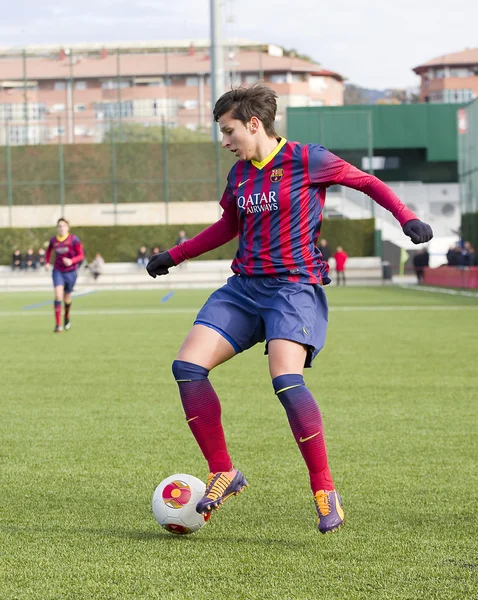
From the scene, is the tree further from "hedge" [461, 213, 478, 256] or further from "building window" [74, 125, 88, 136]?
"hedge" [461, 213, 478, 256]

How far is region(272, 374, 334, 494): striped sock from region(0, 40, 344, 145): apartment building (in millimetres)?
50284

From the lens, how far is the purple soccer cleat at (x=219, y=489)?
4.91 m

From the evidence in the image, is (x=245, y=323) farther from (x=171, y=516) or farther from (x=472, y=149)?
(x=472, y=149)

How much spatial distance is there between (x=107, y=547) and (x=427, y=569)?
54.7 inches

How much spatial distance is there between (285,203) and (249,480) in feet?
5.91

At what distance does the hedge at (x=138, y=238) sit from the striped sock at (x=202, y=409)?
145 feet

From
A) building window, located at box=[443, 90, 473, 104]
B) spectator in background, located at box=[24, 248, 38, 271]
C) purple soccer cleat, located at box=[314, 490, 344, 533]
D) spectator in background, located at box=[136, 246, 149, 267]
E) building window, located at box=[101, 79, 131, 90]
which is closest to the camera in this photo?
purple soccer cleat, located at box=[314, 490, 344, 533]

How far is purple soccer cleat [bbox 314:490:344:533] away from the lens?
15.6 ft

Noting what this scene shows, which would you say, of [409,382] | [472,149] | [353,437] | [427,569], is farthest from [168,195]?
[427,569]

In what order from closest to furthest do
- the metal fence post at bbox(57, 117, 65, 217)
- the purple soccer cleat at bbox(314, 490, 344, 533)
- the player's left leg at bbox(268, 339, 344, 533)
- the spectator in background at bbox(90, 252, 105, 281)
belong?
the purple soccer cleat at bbox(314, 490, 344, 533) → the player's left leg at bbox(268, 339, 344, 533) → the spectator in background at bbox(90, 252, 105, 281) → the metal fence post at bbox(57, 117, 65, 217)

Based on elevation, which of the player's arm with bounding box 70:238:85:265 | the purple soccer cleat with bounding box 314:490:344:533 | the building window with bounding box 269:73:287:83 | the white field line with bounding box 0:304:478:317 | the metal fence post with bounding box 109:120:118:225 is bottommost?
the white field line with bounding box 0:304:478:317

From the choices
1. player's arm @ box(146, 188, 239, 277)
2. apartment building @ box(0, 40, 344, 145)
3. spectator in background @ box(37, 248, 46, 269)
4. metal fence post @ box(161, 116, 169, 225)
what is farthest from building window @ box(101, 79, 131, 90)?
player's arm @ box(146, 188, 239, 277)

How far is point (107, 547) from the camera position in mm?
4637

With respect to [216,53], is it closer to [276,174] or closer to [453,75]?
Result: [276,174]
